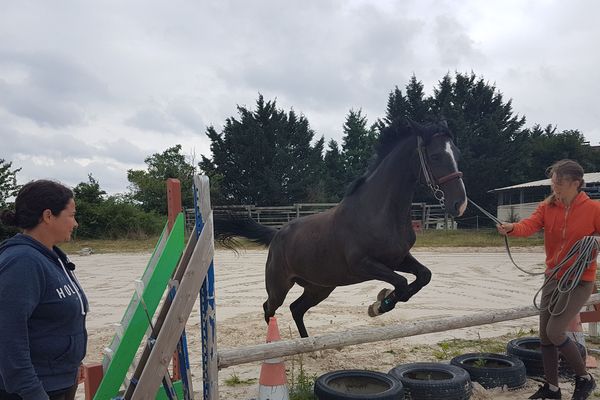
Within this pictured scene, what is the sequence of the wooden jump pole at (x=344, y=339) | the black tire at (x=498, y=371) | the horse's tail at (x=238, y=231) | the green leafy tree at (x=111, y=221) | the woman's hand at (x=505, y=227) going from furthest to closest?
the green leafy tree at (x=111, y=221) → the horse's tail at (x=238, y=231) → the black tire at (x=498, y=371) → the woman's hand at (x=505, y=227) → the wooden jump pole at (x=344, y=339)

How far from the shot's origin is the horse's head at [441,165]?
337 centimetres

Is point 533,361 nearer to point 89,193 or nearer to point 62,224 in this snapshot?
point 62,224

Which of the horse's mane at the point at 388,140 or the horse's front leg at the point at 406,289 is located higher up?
the horse's mane at the point at 388,140

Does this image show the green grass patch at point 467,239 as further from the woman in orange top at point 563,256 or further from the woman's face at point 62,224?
the woman's face at point 62,224

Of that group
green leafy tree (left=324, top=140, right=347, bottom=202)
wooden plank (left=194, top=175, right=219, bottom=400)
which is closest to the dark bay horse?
wooden plank (left=194, top=175, right=219, bottom=400)

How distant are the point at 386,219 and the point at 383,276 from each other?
0.44 meters

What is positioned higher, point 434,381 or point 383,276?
point 383,276

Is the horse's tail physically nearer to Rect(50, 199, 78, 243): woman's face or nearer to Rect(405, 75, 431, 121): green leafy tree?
Rect(50, 199, 78, 243): woman's face

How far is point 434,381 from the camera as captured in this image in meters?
3.53

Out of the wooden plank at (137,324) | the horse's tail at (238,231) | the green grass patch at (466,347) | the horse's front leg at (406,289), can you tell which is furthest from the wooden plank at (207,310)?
the green grass patch at (466,347)

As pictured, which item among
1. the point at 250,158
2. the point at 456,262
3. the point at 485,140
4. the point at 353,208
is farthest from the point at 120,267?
the point at 485,140

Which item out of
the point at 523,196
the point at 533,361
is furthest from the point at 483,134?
the point at 533,361

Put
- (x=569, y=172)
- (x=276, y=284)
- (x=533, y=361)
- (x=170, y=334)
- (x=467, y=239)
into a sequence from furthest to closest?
1. (x=467, y=239)
2. (x=276, y=284)
3. (x=533, y=361)
4. (x=569, y=172)
5. (x=170, y=334)

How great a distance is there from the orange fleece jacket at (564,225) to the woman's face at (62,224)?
3.25m
